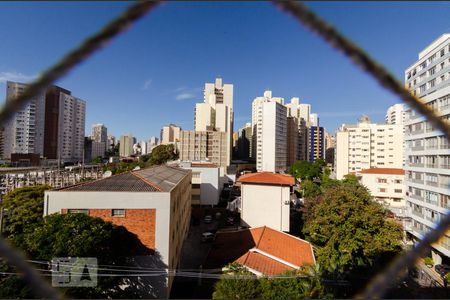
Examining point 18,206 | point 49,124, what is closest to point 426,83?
point 18,206

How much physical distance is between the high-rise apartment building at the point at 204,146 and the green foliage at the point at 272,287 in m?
38.6

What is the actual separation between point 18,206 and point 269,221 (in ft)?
48.3

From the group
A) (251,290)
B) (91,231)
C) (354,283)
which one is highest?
(91,231)

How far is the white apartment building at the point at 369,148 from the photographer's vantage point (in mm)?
43781

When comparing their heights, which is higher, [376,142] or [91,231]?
[376,142]

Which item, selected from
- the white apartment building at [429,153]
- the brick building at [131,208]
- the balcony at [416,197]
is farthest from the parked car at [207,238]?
the balcony at [416,197]

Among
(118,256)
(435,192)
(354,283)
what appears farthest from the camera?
(435,192)

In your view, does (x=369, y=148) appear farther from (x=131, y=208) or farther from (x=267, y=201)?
(x=131, y=208)

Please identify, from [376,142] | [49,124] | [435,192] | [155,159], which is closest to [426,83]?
[435,192]

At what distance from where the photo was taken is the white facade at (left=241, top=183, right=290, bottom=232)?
1650cm

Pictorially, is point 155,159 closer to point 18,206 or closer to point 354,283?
point 18,206

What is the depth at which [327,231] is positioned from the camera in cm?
1281

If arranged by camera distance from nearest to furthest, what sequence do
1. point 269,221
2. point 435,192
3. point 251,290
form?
point 251,290 < point 435,192 < point 269,221

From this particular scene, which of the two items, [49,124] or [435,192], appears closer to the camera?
[435,192]
